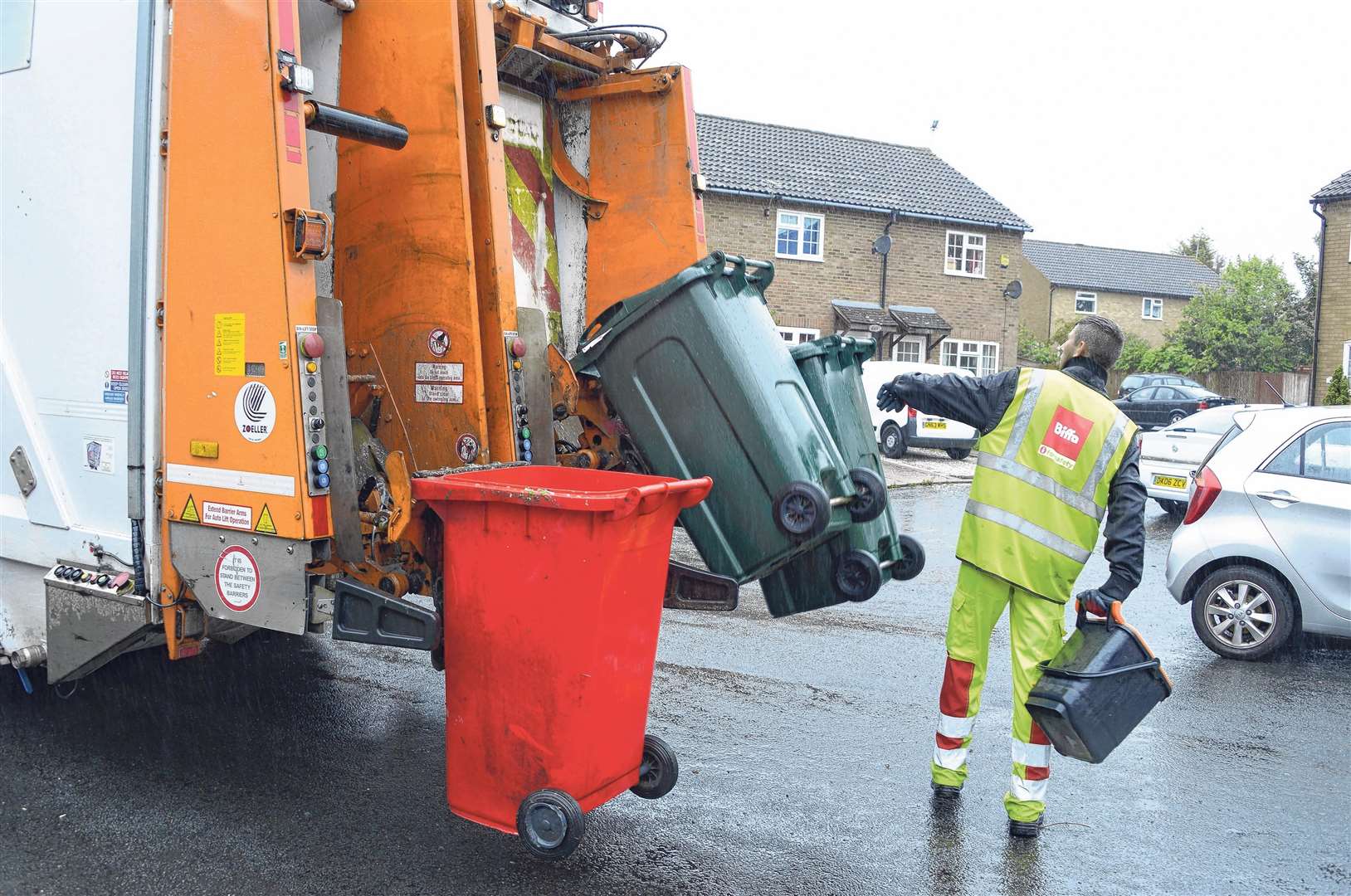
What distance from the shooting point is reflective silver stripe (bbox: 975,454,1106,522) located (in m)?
3.72

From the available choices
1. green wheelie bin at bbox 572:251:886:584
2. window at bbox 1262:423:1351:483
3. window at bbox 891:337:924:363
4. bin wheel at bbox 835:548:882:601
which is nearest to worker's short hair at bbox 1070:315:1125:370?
green wheelie bin at bbox 572:251:886:584

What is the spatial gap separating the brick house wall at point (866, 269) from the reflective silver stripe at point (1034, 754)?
1937 centimetres

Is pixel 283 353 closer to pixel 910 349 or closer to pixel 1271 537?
pixel 1271 537

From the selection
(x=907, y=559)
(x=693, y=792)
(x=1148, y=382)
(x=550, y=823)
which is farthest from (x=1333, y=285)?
(x=550, y=823)

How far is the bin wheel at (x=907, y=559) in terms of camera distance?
4.19 metres

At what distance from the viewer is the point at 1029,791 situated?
11.8 feet

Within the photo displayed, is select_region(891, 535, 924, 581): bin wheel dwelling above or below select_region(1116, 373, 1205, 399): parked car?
below

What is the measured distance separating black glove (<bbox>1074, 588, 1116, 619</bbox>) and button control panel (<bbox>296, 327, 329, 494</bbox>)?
94.7 inches

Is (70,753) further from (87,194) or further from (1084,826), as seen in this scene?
(1084,826)

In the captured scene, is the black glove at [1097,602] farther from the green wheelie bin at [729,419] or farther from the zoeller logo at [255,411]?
the zoeller logo at [255,411]

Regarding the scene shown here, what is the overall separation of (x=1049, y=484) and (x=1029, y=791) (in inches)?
39.9

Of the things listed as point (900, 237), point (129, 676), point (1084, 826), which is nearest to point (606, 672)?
point (1084, 826)

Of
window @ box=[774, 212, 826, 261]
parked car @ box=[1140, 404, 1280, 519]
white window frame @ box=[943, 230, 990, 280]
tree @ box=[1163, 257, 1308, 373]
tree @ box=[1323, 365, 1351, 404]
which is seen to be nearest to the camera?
parked car @ box=[1140, 404, 1280, 519]

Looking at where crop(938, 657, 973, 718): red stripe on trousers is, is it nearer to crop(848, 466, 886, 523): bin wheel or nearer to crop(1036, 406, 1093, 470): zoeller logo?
crop(848, 466, 886, 523): bin wheel
